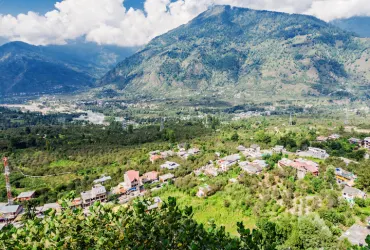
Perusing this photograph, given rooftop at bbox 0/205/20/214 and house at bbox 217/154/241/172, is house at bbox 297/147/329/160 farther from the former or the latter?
rooftop at bbox 0/205/20/214

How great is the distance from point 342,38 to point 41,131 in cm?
Result: 19745

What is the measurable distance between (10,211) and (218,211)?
20105mm

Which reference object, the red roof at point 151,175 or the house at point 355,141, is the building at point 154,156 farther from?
the house at point 355,141

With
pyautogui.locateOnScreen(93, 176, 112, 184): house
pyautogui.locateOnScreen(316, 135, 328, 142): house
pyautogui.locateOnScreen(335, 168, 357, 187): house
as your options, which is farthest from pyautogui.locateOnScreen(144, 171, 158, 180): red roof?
pyautogui.locateOnScreen(316, 135, 328, 142): house

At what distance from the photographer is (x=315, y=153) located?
35.8m

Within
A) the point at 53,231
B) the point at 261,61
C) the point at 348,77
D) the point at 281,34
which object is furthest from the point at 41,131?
the point at 281,34

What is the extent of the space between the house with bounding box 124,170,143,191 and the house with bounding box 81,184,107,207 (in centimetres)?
282

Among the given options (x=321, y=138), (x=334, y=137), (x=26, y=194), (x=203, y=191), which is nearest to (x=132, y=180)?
(x=203, y=191)

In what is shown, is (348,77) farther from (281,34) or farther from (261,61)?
(281,34)

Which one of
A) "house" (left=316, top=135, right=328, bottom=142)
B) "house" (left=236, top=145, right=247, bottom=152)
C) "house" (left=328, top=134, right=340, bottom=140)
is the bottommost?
"house" (left=328, top=134, right=340, bottom=140)

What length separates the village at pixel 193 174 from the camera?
80.1 feet

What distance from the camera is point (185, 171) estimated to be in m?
32.1

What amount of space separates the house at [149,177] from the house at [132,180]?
0.80m

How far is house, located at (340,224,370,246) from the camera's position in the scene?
16.3 meters
